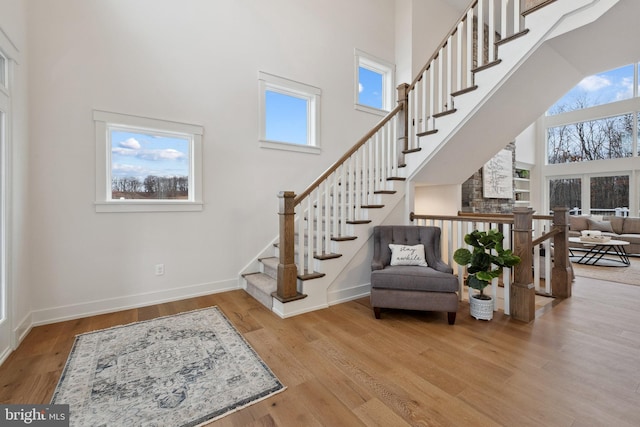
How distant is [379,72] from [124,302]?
537cm

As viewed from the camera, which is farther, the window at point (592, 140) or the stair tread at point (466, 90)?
the window at point (592, 140)

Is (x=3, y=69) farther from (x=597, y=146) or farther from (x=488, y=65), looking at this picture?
(x=597, y=146)

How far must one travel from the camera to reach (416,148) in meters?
3.61

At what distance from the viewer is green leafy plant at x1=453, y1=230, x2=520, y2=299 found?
268 centimetres

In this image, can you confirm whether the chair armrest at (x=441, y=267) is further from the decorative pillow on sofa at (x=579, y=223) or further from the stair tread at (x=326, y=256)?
the decorative pillow on sofa at (x=579, y=223)

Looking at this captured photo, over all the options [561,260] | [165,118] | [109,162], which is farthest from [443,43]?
[109,162]

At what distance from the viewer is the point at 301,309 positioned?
115 inches

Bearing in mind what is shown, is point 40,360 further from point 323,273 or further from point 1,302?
point 323,273

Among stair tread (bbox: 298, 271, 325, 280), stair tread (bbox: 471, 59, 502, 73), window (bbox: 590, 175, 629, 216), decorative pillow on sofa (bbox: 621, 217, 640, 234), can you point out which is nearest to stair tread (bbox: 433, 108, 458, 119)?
stair tread (bbox: 471, 59, 502, 73)

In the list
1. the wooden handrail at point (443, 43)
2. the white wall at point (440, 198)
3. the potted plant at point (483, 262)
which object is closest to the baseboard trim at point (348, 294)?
the potted plant at point (483, 262)

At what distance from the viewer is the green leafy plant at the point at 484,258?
268 centimetres

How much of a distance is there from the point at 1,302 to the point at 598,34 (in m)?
5.27

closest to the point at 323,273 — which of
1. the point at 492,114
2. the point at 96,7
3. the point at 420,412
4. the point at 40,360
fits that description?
the point at 420,412

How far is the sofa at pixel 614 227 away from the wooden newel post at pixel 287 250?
685cm
